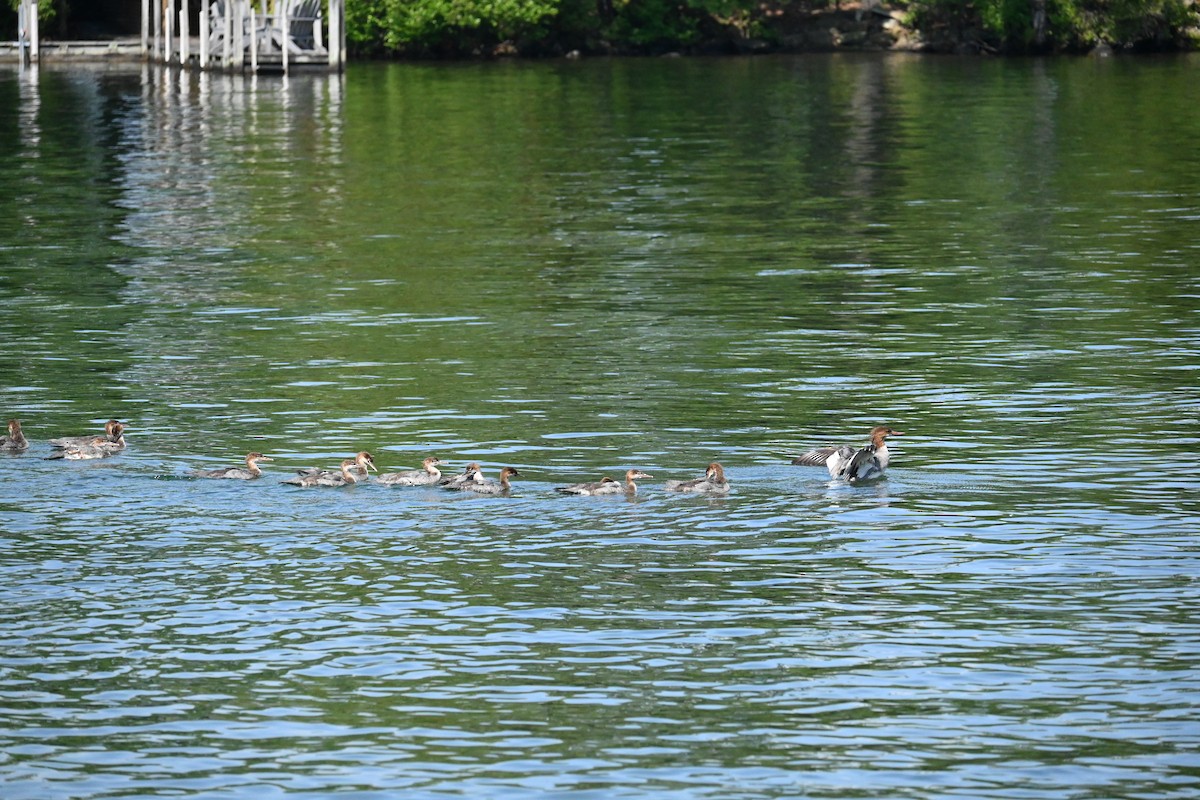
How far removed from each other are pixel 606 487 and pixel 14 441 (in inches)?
255

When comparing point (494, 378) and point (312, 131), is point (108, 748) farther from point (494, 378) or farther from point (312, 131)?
point (312, 131)

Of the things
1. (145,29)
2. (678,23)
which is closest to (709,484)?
(145,29)

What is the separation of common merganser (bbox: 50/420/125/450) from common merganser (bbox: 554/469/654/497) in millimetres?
4761

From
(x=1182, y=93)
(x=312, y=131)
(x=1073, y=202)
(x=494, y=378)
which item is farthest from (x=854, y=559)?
(x=1182, y=93)

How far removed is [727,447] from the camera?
21.9m

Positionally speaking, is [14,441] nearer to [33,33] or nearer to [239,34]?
[239,34]

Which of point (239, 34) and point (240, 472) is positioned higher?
point (239, 34)

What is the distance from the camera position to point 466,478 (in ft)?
65.4

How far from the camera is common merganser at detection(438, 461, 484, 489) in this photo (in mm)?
19828

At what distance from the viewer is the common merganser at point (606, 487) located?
64.3 feet

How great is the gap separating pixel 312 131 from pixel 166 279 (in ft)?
88.8

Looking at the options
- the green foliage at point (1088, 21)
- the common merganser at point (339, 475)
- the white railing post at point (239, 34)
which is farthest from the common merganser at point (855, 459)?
the green foliage at point (1088, 21)

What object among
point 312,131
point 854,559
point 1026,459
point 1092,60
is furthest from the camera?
point 1092,60

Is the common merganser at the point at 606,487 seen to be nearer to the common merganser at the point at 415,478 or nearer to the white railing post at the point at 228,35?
the common merganser at the point at 415,478
